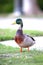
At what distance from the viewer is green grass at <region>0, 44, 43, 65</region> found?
6121mm

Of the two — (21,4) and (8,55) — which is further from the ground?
(8,55)

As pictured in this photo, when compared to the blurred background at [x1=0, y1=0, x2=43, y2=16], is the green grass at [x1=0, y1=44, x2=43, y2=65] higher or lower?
higher

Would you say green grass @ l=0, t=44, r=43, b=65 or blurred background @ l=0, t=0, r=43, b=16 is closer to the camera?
green grass @ l=0, t=44, r=43, b=65

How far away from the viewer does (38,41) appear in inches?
315

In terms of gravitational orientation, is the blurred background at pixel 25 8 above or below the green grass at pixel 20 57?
below

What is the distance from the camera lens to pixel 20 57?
21.2ft

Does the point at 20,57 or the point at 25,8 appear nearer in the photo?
the point at 20,57

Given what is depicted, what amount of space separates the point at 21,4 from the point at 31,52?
12.6 m

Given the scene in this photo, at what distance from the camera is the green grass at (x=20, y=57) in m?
6.12

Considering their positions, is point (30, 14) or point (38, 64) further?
point (30, 14)

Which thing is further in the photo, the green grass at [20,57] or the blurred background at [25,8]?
the blurred background at [25,8]

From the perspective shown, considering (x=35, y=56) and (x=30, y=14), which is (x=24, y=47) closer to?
(x=35, y=56)

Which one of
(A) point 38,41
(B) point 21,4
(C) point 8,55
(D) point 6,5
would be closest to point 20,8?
(B) point 21,4

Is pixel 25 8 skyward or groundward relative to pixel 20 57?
groundward
